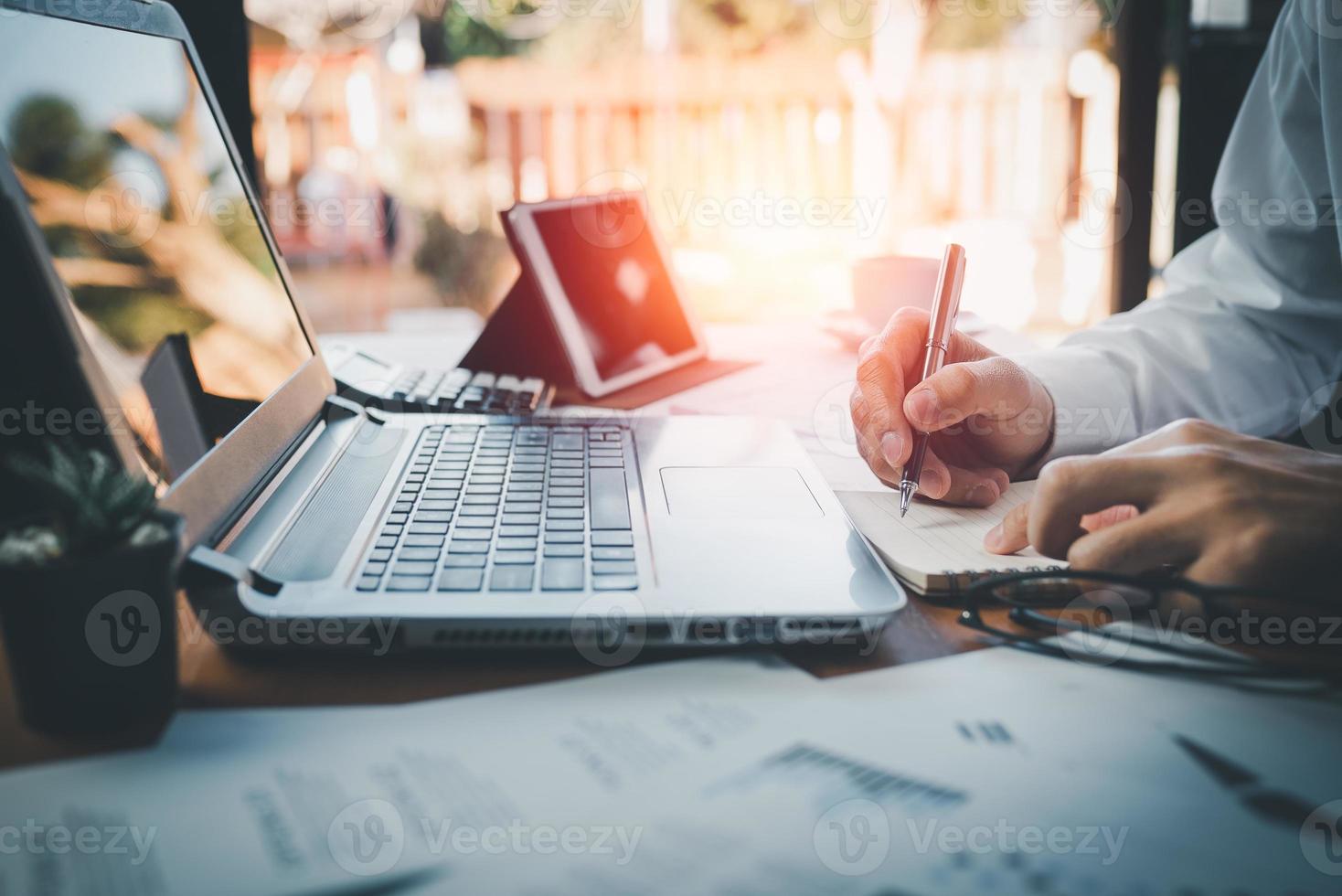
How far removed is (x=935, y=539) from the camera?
572mm

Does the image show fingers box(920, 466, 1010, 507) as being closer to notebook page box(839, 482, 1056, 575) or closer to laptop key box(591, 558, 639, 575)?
notebook page box(839, 482, 1056, 575)

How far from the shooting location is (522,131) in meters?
5.34

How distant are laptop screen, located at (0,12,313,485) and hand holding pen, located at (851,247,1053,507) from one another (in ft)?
1.34

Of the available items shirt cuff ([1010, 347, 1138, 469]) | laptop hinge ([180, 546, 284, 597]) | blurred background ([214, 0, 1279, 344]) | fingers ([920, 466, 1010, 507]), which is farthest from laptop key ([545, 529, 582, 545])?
blurred background ([214, 0, 1279, 344])

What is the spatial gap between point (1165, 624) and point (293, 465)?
514 millimetres

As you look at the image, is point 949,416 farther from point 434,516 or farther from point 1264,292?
point 1264,292

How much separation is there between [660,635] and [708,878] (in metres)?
0.14

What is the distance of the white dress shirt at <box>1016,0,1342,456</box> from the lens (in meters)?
0.83

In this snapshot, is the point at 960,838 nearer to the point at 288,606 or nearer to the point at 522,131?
the point at 288,606

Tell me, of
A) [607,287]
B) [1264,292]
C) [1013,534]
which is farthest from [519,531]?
[1264,292]

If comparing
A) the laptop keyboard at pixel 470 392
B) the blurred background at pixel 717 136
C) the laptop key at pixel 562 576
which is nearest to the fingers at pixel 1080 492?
the laptop key at pixel 562 576

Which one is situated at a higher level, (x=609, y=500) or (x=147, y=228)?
(x=147, y=228)

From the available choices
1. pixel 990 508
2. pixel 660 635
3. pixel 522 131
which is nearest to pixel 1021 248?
pixel 522 131

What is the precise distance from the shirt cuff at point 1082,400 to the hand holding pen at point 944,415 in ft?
0.06
